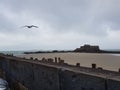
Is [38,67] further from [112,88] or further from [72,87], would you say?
[112,88]

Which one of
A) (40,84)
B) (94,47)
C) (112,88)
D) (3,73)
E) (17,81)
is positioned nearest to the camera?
(112,88)

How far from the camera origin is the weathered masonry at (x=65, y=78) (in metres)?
7.82

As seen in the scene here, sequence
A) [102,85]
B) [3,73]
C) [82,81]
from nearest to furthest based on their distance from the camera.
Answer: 1. [102,85]
2. [82,81]
3. [3,73]

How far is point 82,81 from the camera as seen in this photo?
8836 millimetres

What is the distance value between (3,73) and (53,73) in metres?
17.0

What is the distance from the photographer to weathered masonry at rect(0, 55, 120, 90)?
7.82m

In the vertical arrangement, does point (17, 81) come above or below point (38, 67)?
below

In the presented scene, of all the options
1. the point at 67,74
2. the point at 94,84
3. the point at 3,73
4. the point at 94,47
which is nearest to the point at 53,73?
the point at 67,74

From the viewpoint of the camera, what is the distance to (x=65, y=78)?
33.2ft

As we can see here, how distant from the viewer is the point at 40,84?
13.3m

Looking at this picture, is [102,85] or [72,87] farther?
[72,87]

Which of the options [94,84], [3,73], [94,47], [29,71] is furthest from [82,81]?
[94,47]

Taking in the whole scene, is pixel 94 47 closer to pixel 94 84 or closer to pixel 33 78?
pixel 33 78

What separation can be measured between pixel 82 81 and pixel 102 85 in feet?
3.98
